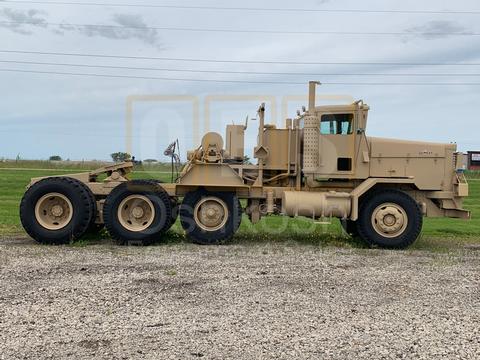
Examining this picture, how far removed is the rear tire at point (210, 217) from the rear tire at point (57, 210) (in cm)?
211

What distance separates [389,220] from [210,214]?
396 centimetres

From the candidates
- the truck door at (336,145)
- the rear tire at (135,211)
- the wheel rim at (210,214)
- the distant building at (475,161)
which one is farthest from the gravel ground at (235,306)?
the distant building at (475,161)

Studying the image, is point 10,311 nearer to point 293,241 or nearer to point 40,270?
point 40,270

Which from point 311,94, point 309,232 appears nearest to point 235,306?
point 311,94

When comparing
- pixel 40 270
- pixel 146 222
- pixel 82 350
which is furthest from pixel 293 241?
pixel 82 350

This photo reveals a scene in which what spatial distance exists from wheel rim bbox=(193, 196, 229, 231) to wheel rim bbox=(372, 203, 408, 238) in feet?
10.9

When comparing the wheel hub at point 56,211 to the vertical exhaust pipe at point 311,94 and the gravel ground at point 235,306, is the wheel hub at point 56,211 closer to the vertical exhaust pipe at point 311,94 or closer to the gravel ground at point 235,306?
the gravel ground at point 235,306

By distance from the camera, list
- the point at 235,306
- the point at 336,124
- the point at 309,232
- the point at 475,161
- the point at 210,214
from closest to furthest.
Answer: the point at 235,306, the point at 210,214, the point at 336,124, the point at 309,232, the point at 475,161

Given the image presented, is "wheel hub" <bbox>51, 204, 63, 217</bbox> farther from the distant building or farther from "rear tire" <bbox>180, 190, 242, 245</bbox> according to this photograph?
the distant building

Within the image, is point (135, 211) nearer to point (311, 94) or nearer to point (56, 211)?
point (56, 211)

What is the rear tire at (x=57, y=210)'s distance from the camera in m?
11.2

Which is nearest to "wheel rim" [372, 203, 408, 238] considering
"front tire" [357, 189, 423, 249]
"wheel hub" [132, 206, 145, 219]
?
"front tire" [357, 189, 423, 249]

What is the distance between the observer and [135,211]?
11523 mm

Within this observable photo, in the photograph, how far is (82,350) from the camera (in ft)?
15.9
